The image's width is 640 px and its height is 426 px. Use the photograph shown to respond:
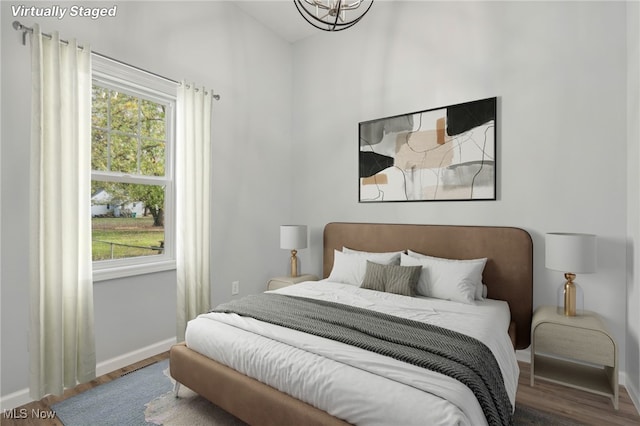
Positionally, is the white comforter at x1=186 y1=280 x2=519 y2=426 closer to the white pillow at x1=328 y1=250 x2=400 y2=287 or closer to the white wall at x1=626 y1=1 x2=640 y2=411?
the white pillow at x1=328 y1=250 x2=400 y2=287

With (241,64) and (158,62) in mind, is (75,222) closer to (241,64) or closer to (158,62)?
(158,62)

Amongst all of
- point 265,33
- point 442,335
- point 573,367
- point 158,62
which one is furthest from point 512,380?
point 265,33

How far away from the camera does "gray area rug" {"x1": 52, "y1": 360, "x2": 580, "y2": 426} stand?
1.93 meters

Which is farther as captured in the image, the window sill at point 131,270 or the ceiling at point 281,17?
the ceiling at point 281,17

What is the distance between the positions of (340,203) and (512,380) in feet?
7.76

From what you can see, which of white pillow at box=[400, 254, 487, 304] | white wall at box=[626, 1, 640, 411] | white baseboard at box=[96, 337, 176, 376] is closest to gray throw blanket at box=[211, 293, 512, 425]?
white pillow at box=[400, 254, 487, 304]

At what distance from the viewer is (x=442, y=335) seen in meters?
1.76

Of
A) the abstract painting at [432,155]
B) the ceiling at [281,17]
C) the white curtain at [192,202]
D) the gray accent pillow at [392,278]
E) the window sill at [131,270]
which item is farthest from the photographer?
the ceiling at [281,17]

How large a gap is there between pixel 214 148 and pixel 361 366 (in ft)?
8.54

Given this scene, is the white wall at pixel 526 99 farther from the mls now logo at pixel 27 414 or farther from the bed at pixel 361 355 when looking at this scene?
the mls now logo at pixel 27 414

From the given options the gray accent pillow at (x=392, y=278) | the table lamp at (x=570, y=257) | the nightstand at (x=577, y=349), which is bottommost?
the nightstand at (x=577, y=349)

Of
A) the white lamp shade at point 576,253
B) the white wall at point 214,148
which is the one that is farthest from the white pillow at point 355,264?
the white lamp shade at point 576,253

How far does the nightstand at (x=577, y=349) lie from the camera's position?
6.76ft

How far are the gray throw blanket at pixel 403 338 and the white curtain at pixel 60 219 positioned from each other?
1.03 metres
